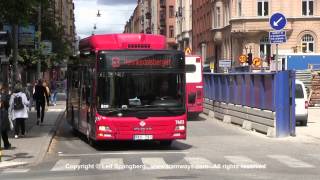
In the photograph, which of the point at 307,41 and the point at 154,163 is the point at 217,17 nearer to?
the point at 307,41

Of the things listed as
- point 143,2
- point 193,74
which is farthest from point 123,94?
point 143,2

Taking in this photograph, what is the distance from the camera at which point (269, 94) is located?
75.9ft

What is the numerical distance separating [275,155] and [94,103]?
15.1ft

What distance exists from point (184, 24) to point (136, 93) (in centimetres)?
9885

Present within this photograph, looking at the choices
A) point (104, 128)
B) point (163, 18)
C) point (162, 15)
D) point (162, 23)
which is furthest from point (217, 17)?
point (104, 128)

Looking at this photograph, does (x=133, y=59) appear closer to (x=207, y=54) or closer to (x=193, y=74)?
(x=193, y=74)

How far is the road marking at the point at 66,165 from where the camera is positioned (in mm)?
14253

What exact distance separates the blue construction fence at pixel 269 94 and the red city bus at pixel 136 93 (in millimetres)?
5167

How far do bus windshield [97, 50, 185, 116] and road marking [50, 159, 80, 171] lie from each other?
2.11m

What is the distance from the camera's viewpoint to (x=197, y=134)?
23.8 meters

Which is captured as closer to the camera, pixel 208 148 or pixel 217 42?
pixel 208 148

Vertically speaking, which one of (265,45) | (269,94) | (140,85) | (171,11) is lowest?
(269,94)

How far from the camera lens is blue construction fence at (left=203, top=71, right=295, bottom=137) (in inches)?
870

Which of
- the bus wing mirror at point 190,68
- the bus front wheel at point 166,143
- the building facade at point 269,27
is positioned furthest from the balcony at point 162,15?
the bus front wheel at point 166,143
